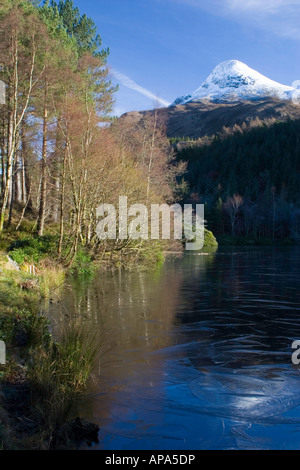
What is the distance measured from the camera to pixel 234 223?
3071 inches

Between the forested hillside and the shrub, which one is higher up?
the forested hillside

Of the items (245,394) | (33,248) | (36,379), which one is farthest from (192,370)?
(33,248)

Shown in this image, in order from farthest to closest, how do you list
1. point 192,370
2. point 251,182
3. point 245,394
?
point 251,182
point 192,370
point 245,394

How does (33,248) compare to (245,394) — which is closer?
(245,394)

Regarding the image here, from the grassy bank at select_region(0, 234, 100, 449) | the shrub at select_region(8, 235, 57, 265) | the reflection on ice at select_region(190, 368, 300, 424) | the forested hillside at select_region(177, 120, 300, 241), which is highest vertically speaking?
the forested hillside at select_region(177, 120, 300, 241)

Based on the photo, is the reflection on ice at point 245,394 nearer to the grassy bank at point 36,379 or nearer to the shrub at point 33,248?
the grassy bank at point 36,379

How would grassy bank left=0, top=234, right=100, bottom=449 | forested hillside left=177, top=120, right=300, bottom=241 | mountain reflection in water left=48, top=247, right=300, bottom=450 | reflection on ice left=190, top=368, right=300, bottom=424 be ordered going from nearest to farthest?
grassy bank left=0, top=234, right=100, bottom=449
mountain reflection in water left=48, top=247, right=300, bottom=450
reflection on ice left=190, top=368, right=300, bottom=424
forested hillside left=177, top=120, right=300, bottom=241

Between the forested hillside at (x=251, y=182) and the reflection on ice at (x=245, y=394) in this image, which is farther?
the forested hillside at (x=251, y=182)

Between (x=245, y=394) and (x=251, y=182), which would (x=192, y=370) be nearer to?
(x=245, y=394)

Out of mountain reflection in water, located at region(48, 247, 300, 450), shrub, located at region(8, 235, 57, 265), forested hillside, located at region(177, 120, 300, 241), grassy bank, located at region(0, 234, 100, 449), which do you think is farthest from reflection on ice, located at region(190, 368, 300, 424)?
forested hillside, located at region(177, 120, 300, 241)

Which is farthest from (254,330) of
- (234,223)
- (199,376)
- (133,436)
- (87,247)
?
(234,223)

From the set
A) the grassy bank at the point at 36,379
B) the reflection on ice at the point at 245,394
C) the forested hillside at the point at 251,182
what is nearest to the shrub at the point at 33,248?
the grassy bank at the point at 36,379

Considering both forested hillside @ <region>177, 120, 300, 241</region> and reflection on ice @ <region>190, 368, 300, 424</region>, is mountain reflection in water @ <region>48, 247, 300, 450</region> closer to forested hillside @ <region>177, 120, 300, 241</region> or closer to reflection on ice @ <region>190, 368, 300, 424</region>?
reflection on ice @ <region>190, 368, 300, 424</region>

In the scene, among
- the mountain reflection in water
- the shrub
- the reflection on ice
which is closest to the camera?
the mountain reflection in water
